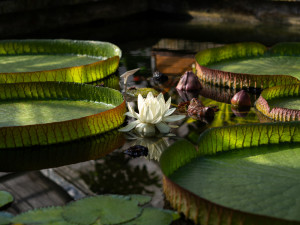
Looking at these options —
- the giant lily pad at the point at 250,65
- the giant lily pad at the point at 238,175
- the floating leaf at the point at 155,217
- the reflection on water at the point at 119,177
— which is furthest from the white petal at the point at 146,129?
the giant lily pad at the point at 250,65

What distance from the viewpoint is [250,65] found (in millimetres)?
3922

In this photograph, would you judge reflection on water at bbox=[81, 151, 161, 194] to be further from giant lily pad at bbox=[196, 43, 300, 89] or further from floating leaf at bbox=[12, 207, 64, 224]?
giant lily pad at bbox=[196, 43, 300, 89]

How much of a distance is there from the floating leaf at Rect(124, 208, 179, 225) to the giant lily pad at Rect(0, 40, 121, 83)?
6.39 feet

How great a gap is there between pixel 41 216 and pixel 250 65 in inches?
97.7

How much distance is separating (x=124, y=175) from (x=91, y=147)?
395 mm

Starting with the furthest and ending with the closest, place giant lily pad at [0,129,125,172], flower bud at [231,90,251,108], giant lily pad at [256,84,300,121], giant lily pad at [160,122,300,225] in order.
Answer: flower bud at [231,90,251,108], giant lily pad at [256,84,300,121], giant lily pad at [0,129,125,172], giant lily pad at [160,122,300,225]

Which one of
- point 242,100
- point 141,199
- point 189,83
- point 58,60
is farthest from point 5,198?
point 58,60

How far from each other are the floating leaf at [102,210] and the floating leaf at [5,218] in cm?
20

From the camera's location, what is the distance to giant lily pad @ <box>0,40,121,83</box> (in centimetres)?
363

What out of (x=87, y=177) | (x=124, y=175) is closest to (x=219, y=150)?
(x=124, y=175)

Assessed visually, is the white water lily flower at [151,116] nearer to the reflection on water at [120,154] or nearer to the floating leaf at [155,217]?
the reflection on water at [120,154]

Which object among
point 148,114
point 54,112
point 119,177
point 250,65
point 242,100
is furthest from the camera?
point 250,65

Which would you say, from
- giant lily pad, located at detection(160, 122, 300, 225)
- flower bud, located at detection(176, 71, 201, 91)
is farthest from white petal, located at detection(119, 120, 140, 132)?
flower bud, located at detection(176, 71, 201, 91)

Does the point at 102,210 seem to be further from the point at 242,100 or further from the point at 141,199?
the point at 242,100
